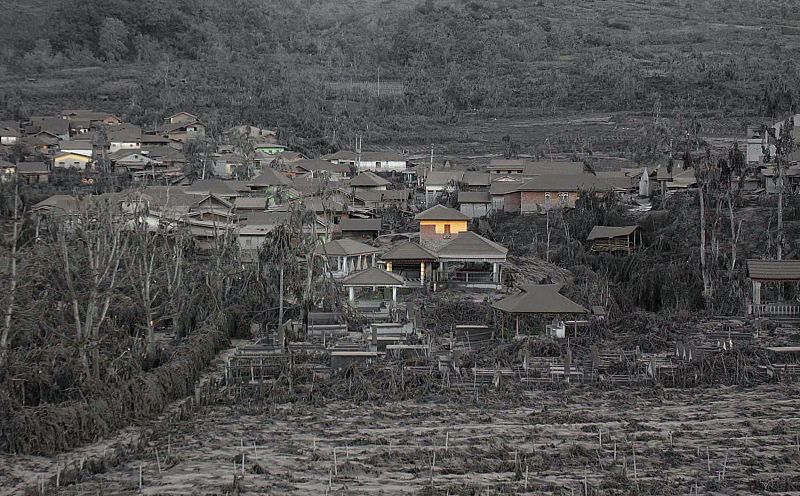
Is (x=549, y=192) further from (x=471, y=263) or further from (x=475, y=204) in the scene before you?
(x=471, y=263)

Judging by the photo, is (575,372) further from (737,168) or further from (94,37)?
(94,37)

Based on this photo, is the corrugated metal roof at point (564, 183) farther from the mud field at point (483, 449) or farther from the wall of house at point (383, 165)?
the mud field at point (483, 449)

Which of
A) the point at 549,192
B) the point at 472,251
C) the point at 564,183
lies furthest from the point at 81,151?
the point at 472,251

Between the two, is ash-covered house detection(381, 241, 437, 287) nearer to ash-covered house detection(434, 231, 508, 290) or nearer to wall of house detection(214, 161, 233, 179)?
ash-covered house detection(434, 231, 508, 290)

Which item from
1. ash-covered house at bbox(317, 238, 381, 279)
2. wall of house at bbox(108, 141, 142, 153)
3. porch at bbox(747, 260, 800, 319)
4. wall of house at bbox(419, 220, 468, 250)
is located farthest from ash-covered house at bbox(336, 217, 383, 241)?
wall of house at bbox(108, 141, 142, 153)

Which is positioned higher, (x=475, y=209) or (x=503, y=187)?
(x=503, y=187)

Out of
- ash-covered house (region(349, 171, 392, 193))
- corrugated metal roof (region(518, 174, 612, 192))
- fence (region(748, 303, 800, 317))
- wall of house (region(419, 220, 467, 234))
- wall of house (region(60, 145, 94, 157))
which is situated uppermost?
wall of house (region(60, 145, 94, 157))
